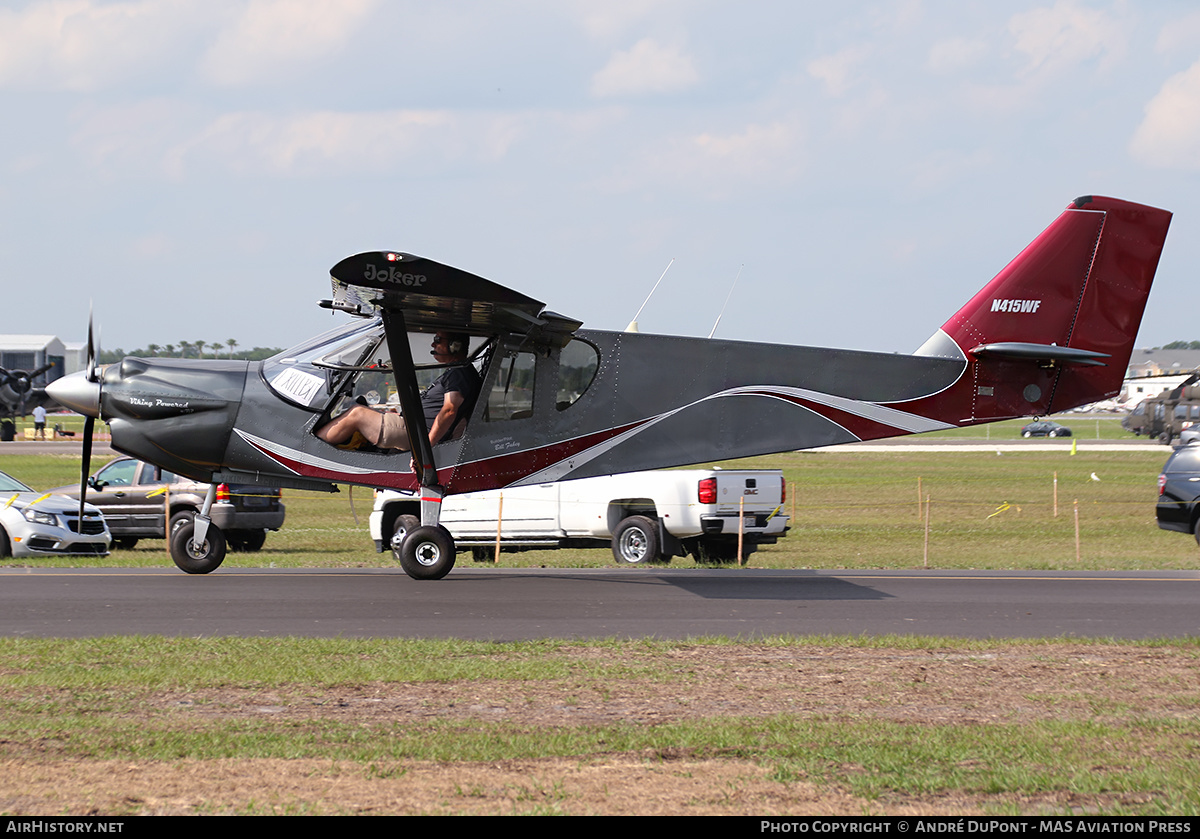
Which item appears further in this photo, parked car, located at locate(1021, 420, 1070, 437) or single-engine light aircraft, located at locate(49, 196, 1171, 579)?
parked car, located at locate(1021, 420, 1070, 437)

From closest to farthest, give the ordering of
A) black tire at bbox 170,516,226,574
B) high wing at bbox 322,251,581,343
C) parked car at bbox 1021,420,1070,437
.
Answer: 1. high wing at bbox 322,251,581,343
2. black tire at bbox 170,516,226,574
3. parked car at bbox 1021,420,1070,437

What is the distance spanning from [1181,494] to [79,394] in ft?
57.1

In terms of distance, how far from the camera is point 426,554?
45.4ft

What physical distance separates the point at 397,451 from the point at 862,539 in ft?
43.6

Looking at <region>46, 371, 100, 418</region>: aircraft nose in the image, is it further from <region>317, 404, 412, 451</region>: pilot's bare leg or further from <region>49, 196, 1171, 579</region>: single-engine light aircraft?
<region>317, 404, 412, 451</region>: pilot's bare leg

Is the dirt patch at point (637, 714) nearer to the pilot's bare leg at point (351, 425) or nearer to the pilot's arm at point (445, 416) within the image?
the pilot's arm at point (445, 416)

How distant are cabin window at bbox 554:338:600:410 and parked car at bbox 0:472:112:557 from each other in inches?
336

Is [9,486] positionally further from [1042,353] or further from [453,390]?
[1042,353]

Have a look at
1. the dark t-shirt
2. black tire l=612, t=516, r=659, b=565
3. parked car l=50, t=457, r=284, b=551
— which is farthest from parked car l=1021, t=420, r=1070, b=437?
the dark t-shirt

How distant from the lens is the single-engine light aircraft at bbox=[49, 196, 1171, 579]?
44.3 feet

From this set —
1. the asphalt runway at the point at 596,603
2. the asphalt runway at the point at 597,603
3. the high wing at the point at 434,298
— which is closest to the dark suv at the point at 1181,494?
the asphalt runway at the point at 597,603

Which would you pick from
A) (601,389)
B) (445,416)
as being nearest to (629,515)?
(601,389)

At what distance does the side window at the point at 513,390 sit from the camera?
13680 mm

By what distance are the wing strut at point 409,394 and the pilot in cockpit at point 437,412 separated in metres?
0.24
